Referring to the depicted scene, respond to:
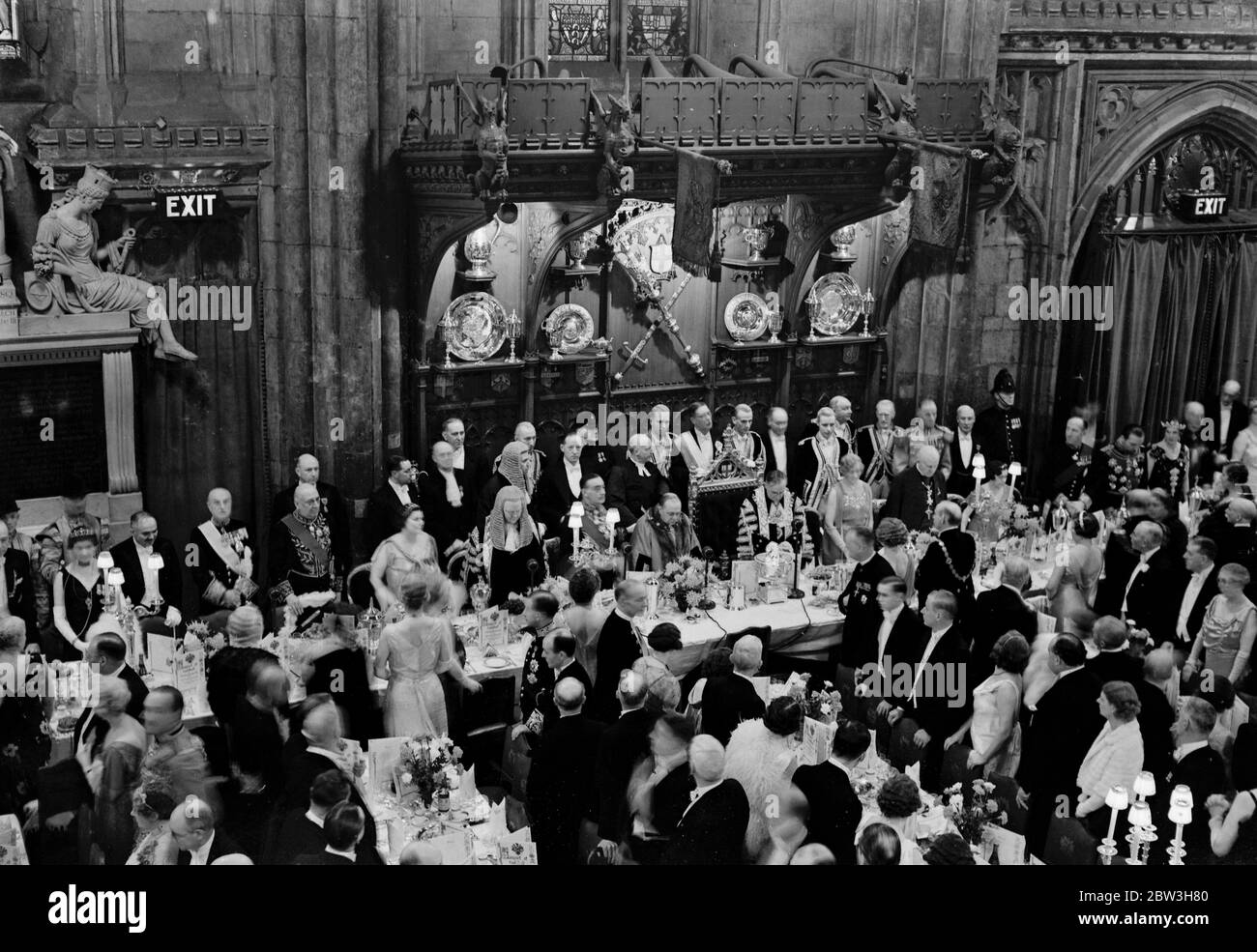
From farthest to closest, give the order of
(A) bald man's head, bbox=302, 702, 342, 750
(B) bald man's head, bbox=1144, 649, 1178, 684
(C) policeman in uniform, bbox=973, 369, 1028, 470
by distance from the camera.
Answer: (C) policeman in uniform, bbox=973, 369, 1028, 470 → (B) bald man's head, bbox=1144, 649, 1178, 684 → (A) bald man's head, bbox=302, 702, 342, 750

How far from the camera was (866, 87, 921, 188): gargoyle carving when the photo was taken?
37.1ft

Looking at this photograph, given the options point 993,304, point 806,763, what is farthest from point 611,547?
point 993,304

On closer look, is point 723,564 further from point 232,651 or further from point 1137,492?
point 232,651

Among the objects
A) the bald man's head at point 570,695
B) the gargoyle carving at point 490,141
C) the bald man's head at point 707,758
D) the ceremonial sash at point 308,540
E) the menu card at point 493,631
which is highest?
the gargoyle carving at point 490,141

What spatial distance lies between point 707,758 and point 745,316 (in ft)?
21.7

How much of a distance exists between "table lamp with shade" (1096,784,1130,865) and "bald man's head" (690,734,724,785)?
5.53ft

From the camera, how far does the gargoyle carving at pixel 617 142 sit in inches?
398

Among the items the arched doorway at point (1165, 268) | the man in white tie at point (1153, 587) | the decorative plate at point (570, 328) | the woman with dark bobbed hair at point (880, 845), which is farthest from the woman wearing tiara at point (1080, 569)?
the arched doorway at point (1165, 268)

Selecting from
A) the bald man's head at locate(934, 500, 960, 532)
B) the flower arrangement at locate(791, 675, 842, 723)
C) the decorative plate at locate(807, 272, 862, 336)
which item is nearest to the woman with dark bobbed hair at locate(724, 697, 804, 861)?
the flower arrangement at locate(791, 675, 842, 723)

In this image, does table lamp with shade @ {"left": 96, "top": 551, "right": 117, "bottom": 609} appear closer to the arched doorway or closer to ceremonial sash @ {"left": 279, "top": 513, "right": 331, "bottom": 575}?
ceremonial sash @ {"left": 279, "top": 513, "right": 331, "bottom": 575}

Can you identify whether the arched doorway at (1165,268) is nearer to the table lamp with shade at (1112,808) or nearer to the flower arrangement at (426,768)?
the table lamp with shade at (1112,808)

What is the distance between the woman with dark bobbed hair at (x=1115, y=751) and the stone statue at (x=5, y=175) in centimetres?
660

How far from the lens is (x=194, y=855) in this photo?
6.22m
